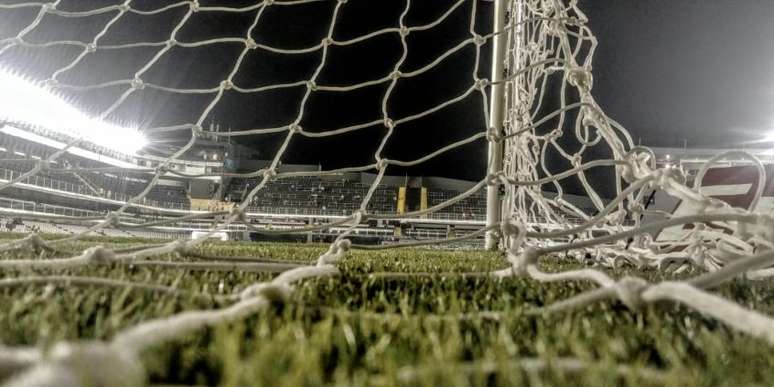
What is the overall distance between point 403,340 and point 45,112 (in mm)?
12638

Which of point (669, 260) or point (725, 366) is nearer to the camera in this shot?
point (725, 366)

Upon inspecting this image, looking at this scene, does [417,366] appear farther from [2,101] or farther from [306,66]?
[2,101]

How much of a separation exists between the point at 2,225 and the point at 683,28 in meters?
10.8

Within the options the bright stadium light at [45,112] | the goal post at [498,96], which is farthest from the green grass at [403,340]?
the bright stadium light at [45,112]

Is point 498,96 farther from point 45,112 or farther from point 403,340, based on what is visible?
point 45,112

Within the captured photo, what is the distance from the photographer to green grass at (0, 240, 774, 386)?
0.27m

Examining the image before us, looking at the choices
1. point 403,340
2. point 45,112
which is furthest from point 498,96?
point 45,112

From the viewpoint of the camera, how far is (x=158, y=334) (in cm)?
28

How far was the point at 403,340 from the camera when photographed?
361mm

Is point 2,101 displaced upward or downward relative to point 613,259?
upward

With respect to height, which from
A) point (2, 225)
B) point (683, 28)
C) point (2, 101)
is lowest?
point (2, 225)

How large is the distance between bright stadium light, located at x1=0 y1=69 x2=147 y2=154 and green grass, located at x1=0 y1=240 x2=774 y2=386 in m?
9.46

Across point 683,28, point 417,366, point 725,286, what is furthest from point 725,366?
point 683,28

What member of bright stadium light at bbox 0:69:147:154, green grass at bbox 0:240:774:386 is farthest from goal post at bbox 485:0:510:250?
bright stadium light at bbox 0:69:147:154
